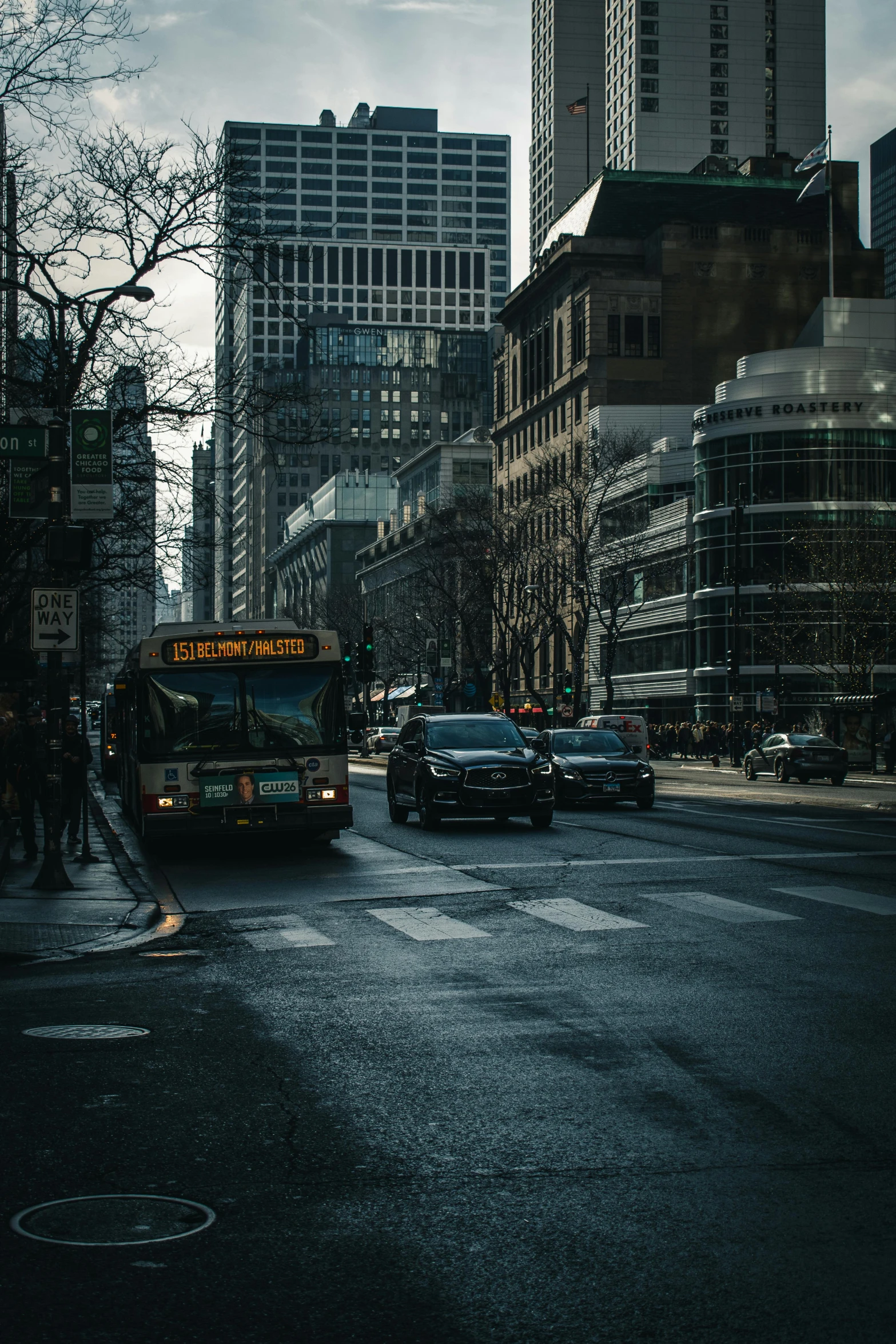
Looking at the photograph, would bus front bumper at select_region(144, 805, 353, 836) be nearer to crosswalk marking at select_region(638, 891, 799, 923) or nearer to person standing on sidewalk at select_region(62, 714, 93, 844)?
person standing on sidewalk at select_region(62, 714, 93, 844)

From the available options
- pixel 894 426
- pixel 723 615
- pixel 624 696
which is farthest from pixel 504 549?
pixel 624 696

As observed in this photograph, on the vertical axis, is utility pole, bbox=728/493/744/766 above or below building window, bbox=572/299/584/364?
below

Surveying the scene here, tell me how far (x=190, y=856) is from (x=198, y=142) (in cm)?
993

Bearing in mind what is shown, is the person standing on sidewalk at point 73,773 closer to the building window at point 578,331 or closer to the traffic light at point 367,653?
the traffic light at point 367,653

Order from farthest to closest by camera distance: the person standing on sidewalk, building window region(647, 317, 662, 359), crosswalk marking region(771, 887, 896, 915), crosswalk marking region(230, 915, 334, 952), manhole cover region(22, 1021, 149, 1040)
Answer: building window region(647, 317, 662, 359)
the person standing on sidewalk
crosswalk marking region(771, 887, 896, 915)
crosswalk marking region(230, 915, 334, 952)
manhole cover region(22, 1021, 149, 1040)

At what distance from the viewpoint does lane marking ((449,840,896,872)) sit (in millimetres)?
17016

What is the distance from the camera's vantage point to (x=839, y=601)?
182ft

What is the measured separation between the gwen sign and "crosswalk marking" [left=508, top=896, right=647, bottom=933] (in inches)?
232

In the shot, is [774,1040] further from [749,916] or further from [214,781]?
[214,781]

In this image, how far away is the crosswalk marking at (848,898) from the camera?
1272 cm

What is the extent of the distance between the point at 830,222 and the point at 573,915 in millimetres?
77720

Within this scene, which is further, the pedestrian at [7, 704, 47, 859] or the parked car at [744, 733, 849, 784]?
the parked car at [744, 733, 849, 784]

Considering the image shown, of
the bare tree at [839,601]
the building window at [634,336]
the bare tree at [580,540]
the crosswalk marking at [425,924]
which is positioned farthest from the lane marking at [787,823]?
the building window at [634,336]

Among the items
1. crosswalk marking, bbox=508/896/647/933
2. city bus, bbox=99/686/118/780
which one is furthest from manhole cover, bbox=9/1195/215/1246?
city bus, bbox=99/686/118/780
